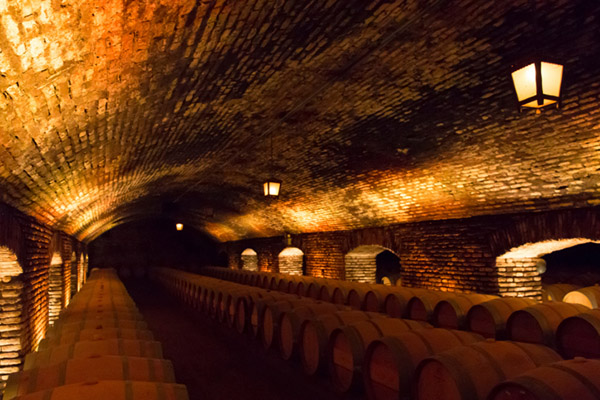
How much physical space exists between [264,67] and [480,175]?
12.4 feet

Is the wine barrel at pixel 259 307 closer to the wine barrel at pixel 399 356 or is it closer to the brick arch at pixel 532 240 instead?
the wine barrel at pixel 399 356

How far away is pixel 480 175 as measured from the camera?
625 cm

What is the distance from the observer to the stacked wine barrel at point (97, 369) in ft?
7.14

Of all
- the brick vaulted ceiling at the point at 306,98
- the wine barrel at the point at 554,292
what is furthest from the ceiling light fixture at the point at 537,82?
the wine barrel at the point at 554,292

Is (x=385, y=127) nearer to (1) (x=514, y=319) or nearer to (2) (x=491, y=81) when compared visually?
(2) (x=491, y=81)

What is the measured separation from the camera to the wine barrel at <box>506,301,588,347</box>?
391cm

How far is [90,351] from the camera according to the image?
319 centimetres

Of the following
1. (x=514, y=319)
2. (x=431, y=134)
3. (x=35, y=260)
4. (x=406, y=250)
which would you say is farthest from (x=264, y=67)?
(x=406, y=250)

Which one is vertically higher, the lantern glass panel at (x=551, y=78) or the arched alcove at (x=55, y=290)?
the lantern glass panel at (x=551, y=78)

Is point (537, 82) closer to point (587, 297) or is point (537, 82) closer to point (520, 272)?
point (587, 297)

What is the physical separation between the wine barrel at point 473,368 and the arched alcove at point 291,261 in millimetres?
10598

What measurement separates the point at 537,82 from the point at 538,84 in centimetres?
2

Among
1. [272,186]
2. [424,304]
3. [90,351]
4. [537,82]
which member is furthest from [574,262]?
[90,351]

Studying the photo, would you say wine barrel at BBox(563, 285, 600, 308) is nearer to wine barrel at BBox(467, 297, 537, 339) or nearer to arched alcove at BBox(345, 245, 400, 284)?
wine barrel at BBox(467, 297, 537, 339)
